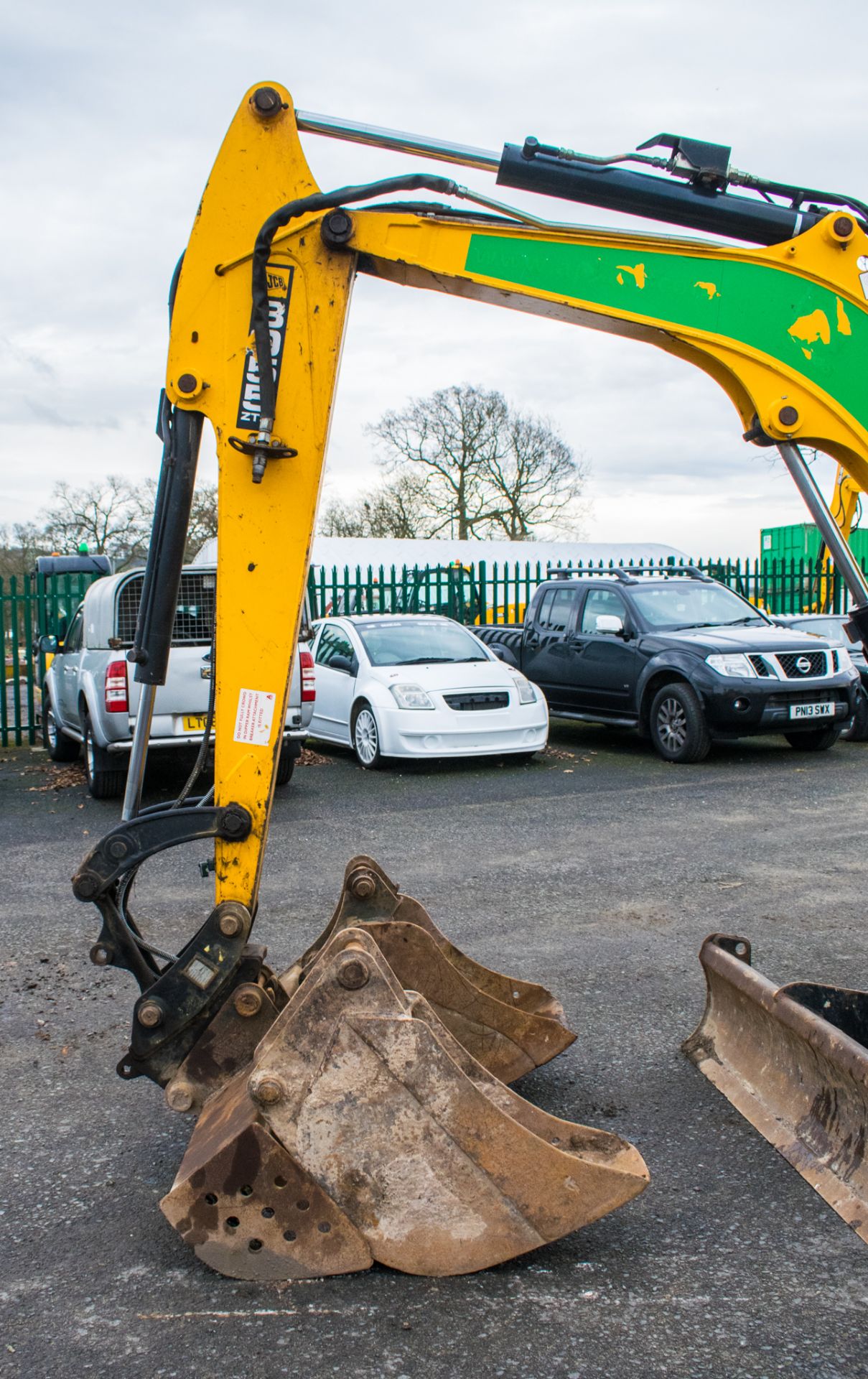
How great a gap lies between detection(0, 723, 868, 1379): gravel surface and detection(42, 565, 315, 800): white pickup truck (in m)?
1.58

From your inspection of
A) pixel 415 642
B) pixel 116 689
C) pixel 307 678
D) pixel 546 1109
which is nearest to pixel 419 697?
pixel 307 678

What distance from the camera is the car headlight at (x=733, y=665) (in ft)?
40.0

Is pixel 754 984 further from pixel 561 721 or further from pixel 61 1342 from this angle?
pixel 561 721

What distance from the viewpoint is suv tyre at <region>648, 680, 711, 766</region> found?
40.2 ft

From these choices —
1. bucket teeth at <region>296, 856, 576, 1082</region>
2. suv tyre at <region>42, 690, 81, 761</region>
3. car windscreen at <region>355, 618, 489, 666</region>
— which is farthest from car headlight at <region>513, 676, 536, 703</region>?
bucket teeth at <region>296, 856, 576, 1082</region>

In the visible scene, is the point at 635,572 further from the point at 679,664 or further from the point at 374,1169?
the point at 374,1169

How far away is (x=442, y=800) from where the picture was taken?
415 inches

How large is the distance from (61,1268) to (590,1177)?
1.42 meters

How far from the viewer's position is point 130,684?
10320mm

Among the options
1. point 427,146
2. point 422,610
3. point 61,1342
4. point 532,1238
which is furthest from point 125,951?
point 422,610

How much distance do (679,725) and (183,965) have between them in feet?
32.0

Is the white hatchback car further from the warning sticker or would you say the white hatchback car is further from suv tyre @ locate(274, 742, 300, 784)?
the warning sticker

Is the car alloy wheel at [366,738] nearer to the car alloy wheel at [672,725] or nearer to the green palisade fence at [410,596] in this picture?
the car alloy wheel at [672,725]

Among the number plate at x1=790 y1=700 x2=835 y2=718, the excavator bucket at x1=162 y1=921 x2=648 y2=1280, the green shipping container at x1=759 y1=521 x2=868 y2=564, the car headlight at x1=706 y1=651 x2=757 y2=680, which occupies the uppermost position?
the green shipping container at x1=759 y1=521 x2=868 y2=564
